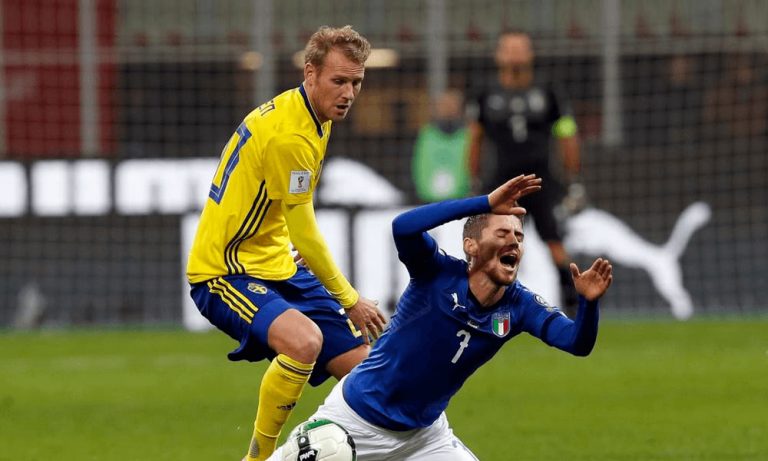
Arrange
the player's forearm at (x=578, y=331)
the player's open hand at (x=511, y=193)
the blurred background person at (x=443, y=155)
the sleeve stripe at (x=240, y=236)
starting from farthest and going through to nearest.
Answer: the blurred background person at (x=443, y=155)
the sleeve stripe at (x=240, y=236)
the player's forearm at (x=578, y=331)
the player's open hand at (x=511, y=193)

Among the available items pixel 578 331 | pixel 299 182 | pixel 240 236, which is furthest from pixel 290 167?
pixel 578 331

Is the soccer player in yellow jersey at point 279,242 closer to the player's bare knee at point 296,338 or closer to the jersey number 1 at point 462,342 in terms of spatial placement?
the player's bare knee at point 296,338

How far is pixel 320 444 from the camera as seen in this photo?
5.62 meters

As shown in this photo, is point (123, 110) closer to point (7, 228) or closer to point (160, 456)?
point (7, 228)

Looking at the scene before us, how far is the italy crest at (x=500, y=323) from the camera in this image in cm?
588

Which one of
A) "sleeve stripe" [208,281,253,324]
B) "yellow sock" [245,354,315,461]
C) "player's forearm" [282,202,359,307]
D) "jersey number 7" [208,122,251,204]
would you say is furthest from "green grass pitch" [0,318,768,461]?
"jersey number 7" [208,122,251,204]

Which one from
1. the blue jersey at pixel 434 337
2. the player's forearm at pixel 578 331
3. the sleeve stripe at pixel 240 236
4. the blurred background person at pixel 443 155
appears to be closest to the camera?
the player's forearm at pixel 578 331

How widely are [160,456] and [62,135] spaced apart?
35.5ft

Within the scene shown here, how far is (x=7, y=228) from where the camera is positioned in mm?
15430

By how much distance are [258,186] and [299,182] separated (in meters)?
0.22

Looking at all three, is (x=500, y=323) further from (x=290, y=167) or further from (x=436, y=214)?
(x=290, y=167)

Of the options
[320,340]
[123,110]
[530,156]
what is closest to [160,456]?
[320,340]

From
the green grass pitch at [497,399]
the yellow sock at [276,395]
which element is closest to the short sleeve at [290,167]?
the yellow sock at [276,395]

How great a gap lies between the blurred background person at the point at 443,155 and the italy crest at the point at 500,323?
370 inches
